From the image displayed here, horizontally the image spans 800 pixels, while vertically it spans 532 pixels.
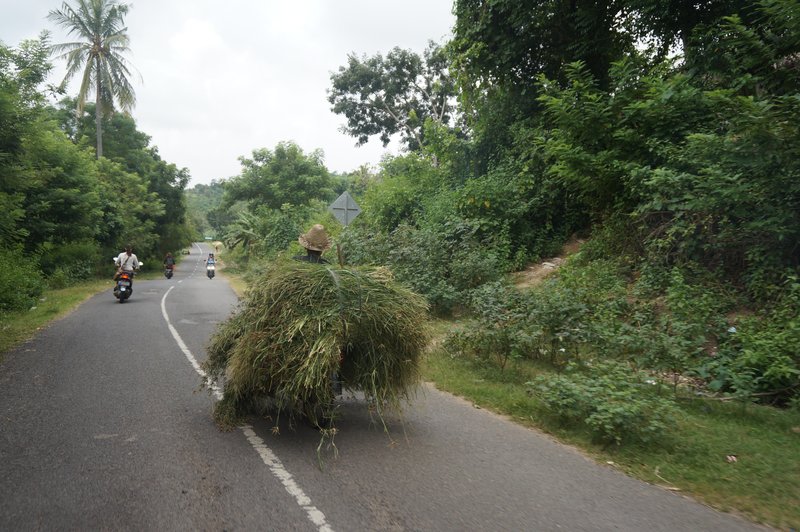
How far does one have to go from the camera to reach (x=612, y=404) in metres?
5.33

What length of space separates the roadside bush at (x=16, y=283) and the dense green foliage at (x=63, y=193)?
0.04 meters

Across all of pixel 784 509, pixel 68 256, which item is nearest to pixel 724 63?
pixel 784 509

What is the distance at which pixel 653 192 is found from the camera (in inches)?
422

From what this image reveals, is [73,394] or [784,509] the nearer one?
[784,509]

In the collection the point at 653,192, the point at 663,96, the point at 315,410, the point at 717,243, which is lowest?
the point at 315,410

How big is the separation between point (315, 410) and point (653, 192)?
27.9ft

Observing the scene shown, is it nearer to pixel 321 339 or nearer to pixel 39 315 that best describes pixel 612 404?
pixel 321 339

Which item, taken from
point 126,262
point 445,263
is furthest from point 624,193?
point 126,262

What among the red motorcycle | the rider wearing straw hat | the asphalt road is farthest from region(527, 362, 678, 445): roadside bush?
the red motorcycle

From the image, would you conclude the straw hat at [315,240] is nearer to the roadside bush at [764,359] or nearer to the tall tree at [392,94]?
the roadside bush at [764,359]

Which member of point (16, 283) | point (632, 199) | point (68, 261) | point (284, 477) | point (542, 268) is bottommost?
point (284, 477)

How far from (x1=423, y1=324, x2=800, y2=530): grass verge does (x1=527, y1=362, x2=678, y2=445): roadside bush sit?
0.39ft

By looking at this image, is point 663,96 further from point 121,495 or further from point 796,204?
point 121,495

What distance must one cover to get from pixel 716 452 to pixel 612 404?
3.14 feet
